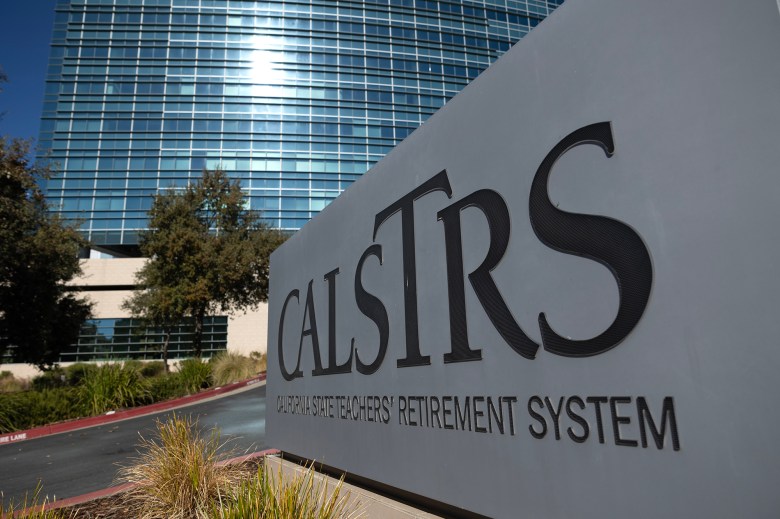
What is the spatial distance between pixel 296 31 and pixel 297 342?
6437 centimetres

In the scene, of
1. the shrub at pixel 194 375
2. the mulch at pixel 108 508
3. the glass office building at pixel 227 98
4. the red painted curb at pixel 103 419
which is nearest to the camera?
the mulch at pixel 108 508

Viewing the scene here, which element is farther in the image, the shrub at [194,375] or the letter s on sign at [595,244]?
the shrub at [194,375]

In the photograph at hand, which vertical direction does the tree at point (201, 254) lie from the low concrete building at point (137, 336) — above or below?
above

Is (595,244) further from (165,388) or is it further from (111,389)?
(165,388)

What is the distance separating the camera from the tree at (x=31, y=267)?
53.3 feet

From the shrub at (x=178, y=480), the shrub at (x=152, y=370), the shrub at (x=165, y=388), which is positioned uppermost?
the shrub at (x=152, y=370)

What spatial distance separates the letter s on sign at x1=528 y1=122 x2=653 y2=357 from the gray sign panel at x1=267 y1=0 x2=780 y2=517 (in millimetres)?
10

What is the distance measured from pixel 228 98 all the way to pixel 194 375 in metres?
49.7

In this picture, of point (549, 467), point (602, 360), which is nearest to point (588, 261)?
point (602, 360)

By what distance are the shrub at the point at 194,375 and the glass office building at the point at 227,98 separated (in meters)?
40.2

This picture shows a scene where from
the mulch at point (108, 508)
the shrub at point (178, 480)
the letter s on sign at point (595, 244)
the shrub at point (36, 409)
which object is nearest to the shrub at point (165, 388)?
the shrub at point (36, 409)

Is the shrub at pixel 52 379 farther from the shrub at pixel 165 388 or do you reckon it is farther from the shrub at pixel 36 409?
the shrub at pixel 36 409

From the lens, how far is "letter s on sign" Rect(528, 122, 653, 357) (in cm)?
241

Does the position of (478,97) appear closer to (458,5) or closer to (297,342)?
(297,342)
